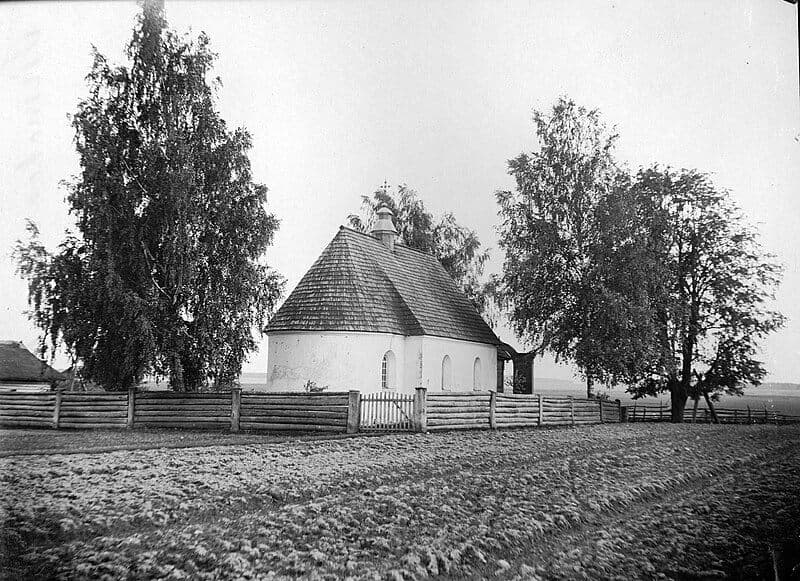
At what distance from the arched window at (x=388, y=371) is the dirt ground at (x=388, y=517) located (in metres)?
6.46

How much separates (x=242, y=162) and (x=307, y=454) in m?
3.74

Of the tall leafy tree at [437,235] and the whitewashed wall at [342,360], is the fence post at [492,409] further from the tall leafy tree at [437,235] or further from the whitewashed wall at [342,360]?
the tall leafy tree at [437,235]

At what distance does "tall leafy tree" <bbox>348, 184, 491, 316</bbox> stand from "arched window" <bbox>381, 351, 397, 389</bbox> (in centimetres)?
267

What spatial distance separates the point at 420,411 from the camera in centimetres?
1174

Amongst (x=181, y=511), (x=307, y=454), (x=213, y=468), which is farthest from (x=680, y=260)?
(x=181, y=511)

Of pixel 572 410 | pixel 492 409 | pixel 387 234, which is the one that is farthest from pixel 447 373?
pixel 387 234

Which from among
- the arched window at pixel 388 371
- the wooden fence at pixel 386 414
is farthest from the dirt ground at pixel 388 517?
the arched window at pixel 388 371

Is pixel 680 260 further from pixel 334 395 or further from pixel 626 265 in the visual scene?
pixel 334 395

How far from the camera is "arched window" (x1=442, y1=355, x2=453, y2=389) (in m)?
15.8

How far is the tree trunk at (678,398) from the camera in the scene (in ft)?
35.1

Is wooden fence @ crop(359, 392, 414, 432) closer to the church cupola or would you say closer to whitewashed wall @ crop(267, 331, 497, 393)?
whitewashed wall @ crop(267, 331, 497, 393)

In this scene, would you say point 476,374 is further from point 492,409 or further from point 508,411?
point 492,409

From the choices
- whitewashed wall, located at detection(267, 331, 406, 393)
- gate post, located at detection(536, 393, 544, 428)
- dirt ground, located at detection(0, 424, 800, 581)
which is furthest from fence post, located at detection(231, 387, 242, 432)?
gate post, located at detection(536, 393, 544, 428)

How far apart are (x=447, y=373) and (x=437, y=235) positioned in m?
4.22
